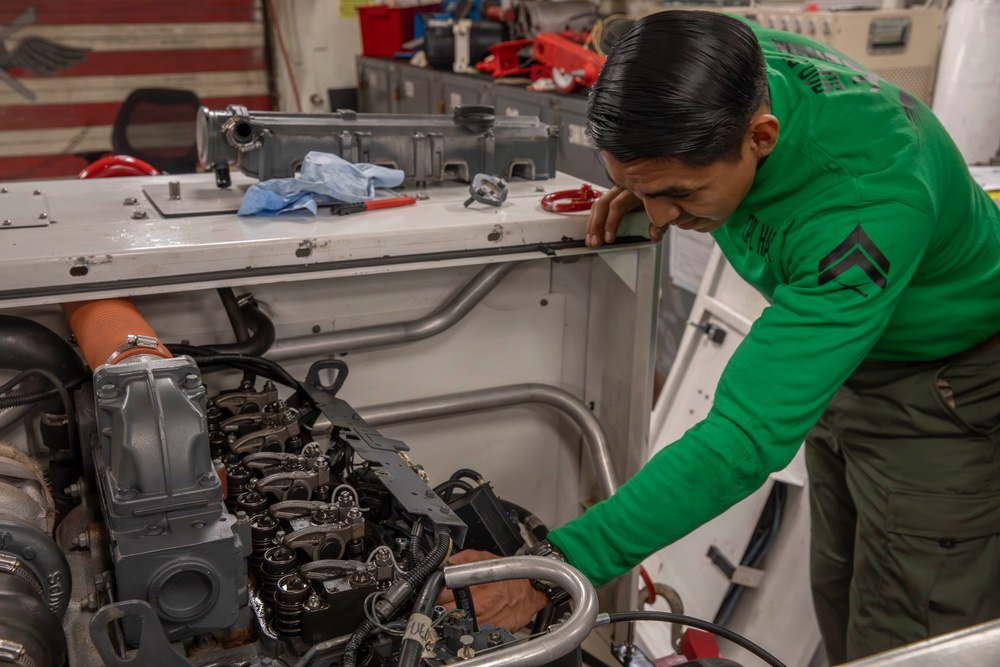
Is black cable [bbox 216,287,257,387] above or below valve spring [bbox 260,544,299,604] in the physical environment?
above

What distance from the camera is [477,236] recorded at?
4.56 feet

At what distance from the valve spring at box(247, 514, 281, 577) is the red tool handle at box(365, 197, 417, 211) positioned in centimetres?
58

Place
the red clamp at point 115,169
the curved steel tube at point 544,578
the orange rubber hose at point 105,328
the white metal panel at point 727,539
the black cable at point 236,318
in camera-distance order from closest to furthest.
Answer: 1. the curved steel tube at point 544,578
2. the orange rubber hose at point 105,328
3. the black cable at point 236,318
4. the red clamp at point 115,169
5. the white metal panel at point 727,539

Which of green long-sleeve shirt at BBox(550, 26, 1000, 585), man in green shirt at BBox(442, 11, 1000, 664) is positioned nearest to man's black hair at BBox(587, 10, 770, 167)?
man in green shirt at BBox(442, 11, 1000, 664)

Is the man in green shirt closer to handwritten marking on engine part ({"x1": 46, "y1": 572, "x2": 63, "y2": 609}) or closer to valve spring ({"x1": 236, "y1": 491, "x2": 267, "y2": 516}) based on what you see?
valve spring ({"x1": 236, "y1": 491, "x2": 267, "y2": 516})

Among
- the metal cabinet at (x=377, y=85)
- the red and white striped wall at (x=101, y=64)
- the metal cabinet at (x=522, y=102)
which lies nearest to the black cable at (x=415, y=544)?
the metal cabinet at (x=522, y=102)

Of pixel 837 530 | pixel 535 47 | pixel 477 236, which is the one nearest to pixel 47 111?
pixel 535 47

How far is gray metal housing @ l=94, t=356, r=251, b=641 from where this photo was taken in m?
0.91

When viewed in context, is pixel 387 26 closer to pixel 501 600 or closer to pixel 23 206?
pixel 23 206

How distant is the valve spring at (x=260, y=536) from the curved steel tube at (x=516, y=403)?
0.49 metres

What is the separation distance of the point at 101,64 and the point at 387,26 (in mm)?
1652

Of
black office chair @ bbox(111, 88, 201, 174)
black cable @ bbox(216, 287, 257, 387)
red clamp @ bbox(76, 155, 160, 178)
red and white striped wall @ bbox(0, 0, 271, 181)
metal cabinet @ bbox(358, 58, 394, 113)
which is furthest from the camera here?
red and white striped wall @ bbox(0, 0, 271, 181)

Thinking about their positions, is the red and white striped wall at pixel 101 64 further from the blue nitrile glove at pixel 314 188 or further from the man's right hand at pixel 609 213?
the man's right hand at pixel 609 213

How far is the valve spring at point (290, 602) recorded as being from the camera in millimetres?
989
